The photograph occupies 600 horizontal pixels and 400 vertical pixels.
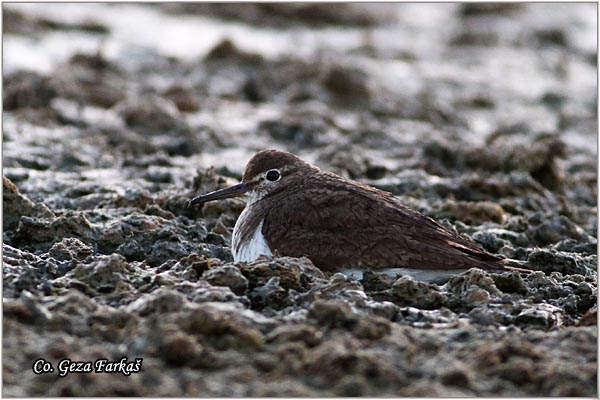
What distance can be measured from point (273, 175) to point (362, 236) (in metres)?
1.54

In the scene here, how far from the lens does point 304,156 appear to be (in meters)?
12.7

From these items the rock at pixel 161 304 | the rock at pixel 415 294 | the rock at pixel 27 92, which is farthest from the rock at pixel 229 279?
the rock at pixel 27 92

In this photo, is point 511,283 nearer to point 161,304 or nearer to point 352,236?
point 352,236

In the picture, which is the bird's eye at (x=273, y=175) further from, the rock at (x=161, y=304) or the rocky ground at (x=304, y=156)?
the rock at (x=161, y=304)

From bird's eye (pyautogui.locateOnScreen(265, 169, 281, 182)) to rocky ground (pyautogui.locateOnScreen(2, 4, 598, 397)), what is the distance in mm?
615

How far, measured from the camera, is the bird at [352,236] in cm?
739

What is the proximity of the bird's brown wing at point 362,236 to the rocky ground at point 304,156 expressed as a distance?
206 mm

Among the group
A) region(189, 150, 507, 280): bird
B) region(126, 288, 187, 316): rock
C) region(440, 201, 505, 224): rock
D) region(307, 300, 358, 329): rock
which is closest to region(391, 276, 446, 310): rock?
region(189, 150, 507, 280): bird

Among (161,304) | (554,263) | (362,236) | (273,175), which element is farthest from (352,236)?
(161,304)


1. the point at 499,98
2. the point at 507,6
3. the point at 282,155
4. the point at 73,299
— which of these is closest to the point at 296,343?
the point at 73,299

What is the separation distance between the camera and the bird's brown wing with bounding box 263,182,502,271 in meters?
7.38

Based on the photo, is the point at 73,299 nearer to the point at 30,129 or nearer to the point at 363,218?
the point at 363,218

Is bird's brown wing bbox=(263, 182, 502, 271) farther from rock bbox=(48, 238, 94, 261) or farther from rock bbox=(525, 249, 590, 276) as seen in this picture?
rock bbox=(48, 238, 94, 261)

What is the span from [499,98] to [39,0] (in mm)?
9377
